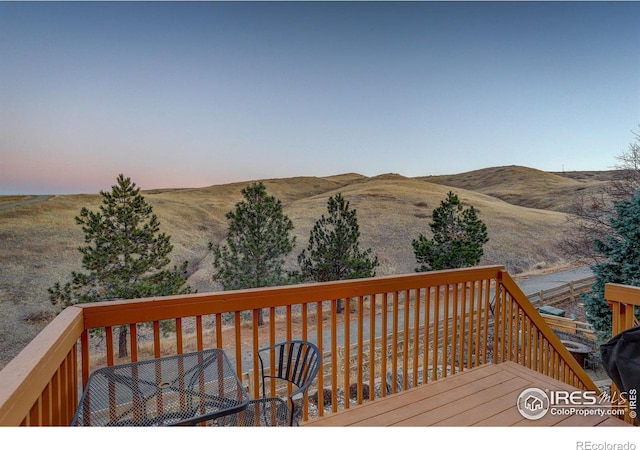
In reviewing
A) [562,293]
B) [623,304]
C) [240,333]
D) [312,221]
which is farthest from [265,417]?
[312,221]

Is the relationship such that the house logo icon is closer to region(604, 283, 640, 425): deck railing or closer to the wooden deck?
the wooden deck

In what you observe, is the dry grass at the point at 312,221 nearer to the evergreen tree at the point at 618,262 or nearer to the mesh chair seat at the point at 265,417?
the evergreen tree at the point at 618,262

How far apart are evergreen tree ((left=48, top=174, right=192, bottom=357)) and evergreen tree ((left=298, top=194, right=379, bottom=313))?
10.5ft

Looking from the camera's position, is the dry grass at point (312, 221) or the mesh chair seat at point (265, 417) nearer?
the mesh chair seat at point (265, 417)

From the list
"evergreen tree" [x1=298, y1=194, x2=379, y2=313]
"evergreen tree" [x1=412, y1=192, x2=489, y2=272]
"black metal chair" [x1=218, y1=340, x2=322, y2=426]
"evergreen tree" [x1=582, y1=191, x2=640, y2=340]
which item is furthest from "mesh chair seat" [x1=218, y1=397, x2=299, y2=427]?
"evergreen tree" [x1=412, y1=192, x2=489, y2=272]

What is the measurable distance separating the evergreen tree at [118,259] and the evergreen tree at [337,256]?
3.20 m

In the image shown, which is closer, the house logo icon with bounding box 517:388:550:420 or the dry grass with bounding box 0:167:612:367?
the house logo icon with bounding box 517:388:550:420

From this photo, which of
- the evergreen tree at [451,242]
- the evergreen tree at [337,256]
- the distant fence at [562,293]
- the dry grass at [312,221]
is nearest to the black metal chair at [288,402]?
the dry grass at [312,221]

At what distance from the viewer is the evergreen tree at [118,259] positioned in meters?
6.35

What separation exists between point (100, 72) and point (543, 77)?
282 inches

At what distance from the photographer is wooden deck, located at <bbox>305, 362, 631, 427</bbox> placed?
1.78 meters

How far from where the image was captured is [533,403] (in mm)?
1936
